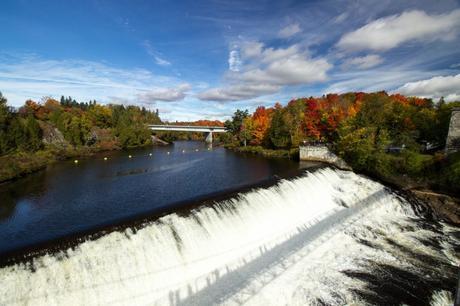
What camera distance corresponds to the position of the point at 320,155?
3572cm

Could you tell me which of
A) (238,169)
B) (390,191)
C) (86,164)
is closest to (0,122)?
(86,164)

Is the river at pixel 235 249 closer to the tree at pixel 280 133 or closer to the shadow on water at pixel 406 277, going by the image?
the shadow on water at pixel 406 277

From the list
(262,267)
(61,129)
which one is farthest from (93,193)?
(61,129)

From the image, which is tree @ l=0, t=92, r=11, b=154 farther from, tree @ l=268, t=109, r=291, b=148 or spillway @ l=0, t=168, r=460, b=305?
tree @ l=268, t=109, r=291, b=148

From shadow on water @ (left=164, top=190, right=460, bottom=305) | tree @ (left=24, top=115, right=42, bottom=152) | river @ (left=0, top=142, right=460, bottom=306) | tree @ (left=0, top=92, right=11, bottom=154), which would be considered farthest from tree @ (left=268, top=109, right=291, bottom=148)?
tree @ (left=0, top=92, right=11, bottom=154)

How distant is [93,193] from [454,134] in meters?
32.8

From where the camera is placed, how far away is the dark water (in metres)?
15.0

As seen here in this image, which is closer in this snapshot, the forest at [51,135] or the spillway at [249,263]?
the spillway at [249,263]

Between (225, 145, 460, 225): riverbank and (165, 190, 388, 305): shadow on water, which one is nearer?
(165, 190, 388, 305): shadow on water

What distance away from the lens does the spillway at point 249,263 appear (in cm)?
1007

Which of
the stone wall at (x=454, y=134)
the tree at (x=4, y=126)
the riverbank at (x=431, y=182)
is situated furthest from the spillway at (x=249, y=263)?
the tree at (x=4, y=126)

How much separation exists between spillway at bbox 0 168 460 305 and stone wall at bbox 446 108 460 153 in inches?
437

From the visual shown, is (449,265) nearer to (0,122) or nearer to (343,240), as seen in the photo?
(343,240)

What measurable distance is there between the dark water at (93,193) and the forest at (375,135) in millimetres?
9329
